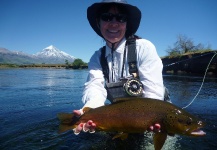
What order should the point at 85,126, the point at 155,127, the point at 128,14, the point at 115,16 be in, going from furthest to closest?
the point at 128,14
the point at 115,16
the point at 85,126
the point at 155,127

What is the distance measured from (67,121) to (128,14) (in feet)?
7.84

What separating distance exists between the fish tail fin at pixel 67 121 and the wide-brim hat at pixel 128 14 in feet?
6.93

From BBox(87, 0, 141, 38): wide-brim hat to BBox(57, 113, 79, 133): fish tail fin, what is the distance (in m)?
2.11

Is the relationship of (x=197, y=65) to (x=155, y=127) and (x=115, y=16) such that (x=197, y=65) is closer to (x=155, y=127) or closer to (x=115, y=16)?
(x=115, y=16)

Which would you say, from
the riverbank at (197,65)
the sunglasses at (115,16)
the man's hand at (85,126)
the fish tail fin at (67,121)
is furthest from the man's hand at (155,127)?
the riverbank at (197,65)

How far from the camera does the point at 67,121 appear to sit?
9.92ft

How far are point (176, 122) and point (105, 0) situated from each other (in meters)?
2.43

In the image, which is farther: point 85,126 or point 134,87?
point 134,87

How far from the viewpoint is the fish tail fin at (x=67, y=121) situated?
2984mm

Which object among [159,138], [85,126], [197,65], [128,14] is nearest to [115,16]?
[128,14]

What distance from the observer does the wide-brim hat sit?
159 inches

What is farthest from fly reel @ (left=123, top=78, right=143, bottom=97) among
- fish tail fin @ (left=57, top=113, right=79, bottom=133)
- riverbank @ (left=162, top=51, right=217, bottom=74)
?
riverbank @ (left=162, top=51, right=217, bottom=74)

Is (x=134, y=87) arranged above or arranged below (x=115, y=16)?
below

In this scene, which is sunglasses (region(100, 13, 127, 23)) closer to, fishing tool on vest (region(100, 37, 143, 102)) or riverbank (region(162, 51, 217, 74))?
fishing tool on vest (region(100, 37, 143, 102))
